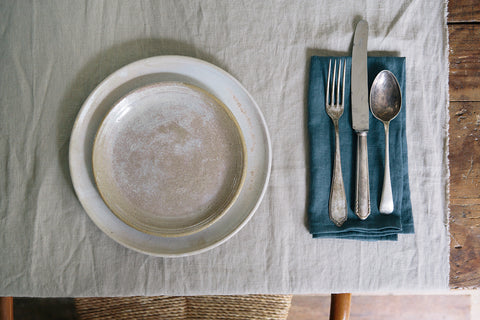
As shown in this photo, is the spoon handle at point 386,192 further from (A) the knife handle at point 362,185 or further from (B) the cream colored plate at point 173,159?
(B) the cream colored plate at point 173,159

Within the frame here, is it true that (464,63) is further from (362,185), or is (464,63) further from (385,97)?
(362,185)

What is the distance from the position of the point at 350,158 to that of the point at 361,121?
0.07 meters

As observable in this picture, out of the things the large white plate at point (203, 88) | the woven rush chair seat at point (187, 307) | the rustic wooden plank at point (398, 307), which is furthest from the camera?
the rustic wooden plank at point (398, 307)

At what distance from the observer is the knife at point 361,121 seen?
22.9 inches

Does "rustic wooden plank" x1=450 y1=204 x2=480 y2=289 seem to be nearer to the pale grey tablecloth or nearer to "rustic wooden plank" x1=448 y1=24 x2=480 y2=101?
the pale grey tablecloth

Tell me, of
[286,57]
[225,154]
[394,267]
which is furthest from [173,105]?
[394,267]

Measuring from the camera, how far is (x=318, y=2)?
0.62m

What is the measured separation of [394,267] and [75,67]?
0.67 m

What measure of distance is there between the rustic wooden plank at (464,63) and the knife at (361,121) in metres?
0.18

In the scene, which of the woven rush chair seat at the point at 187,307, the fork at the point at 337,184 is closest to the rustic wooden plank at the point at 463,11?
the fork at the point at 337,184

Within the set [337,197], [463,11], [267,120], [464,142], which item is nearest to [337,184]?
[337,197]

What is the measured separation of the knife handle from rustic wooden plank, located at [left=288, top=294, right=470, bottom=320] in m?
0.51

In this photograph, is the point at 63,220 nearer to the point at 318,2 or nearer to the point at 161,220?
the point at 161,220

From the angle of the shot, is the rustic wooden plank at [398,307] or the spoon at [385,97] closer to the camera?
the spoon at [385,97]
